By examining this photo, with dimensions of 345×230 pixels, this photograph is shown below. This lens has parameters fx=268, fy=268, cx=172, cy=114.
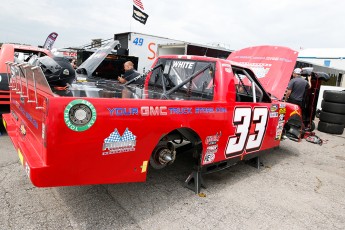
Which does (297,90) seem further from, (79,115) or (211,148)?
(79,115)

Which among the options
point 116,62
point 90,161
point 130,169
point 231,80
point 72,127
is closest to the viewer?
point 72,127

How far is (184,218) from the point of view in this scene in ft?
9.15

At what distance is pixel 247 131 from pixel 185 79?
1113mm

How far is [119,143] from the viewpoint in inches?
90.5

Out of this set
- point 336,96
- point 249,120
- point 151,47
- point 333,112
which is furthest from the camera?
point 151,47

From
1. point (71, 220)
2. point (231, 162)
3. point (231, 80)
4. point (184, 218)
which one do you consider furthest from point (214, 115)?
point (71, 220)

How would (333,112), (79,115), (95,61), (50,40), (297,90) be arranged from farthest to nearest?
(50,40) < (333,112) < (297,90) < (95,61) < (79,115)

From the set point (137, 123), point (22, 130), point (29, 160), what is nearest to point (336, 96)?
point (137, 123)

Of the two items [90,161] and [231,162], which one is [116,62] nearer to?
[231,162]

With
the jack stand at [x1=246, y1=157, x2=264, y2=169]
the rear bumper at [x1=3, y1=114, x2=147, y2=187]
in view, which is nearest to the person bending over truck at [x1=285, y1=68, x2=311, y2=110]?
the jack stand at [x1=246, y1=157, x2=264, y2=169]

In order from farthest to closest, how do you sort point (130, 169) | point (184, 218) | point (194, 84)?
point (194, 84) → point (184, 218) → point (130, 169)

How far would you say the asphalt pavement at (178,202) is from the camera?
8.64ft

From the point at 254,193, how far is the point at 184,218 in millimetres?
1214

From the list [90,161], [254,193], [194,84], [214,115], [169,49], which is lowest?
[254,193]
